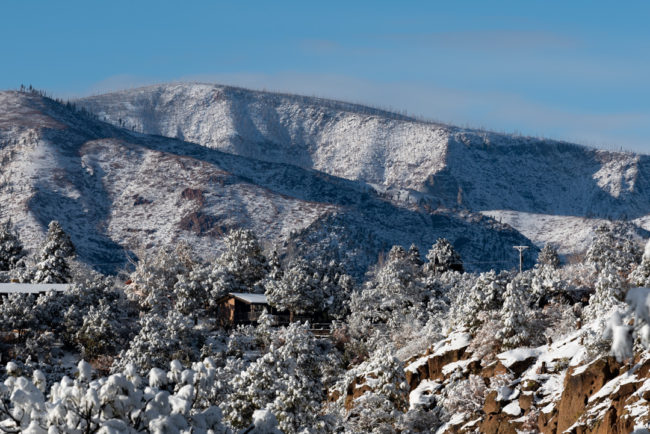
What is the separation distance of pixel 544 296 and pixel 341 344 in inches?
866

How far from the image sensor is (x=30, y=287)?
327 ft

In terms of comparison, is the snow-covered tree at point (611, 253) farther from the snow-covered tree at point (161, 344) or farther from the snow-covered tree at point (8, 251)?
the snow-covered tree at point (8, 251)

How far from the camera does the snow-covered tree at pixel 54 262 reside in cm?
10762

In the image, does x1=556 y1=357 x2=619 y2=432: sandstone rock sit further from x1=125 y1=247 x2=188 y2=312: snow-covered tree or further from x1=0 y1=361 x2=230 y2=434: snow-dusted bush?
x1=125 y1=247 x2=188 y2=312: snow-covered tree

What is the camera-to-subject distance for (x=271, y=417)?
2545 centimetres

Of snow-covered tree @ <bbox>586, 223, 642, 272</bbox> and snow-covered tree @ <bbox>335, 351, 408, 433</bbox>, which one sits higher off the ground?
snow-covered tree @ <bbox>586, 223, 642, 272</bbox>

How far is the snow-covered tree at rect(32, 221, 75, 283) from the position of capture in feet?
353

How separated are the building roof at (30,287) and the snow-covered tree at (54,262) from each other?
416 cm

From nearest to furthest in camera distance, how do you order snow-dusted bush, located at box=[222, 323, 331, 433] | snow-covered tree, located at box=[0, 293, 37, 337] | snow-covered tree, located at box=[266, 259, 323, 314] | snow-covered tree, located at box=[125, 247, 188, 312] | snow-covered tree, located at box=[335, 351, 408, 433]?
snow-dusted bush, located at box=[222, 323, 331, 433] < snow-covered tree, located at box=[335, 351, 408, 433] < snow-covered tree, located at box=[0, 293, 37, 337] < snow-covered tree, located at box=[266, 259, 323, 314] < snow-covered tree, located at box=[125, 247, 188, 312]

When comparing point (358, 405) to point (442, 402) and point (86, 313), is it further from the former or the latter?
point (86, 313)

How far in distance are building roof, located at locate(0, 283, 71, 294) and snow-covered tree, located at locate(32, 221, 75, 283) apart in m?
4.16

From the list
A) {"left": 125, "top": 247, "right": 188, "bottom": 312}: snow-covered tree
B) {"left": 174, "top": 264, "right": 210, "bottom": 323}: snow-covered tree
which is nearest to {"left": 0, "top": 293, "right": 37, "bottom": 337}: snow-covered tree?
{"left": 125, "top": 247, "right": 188, "bottom": 312}: snow-covered tree

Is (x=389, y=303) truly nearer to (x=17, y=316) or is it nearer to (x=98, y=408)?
(x=17, y=316)

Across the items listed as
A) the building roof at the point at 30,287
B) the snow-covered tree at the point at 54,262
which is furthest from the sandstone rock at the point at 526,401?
the snow-covered tree at the point at 54,262
